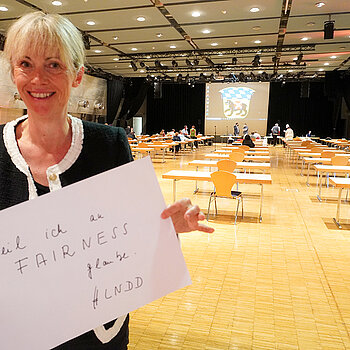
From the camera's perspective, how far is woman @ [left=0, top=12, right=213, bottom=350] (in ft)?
2.88

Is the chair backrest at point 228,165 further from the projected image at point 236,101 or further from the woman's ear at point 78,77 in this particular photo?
the projected image at point 236,101

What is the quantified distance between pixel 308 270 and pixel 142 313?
6.19 feet

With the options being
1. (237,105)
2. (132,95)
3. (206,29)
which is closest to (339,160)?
(206,29)

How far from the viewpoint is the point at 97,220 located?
2.72 feet

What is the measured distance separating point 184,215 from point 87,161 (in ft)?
1.08

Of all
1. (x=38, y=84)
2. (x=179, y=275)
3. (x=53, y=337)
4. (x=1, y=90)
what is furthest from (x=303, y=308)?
(x=1, y=90)

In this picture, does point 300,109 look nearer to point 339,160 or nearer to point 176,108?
point 176,108

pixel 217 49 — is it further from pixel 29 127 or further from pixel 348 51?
pixel 29 127

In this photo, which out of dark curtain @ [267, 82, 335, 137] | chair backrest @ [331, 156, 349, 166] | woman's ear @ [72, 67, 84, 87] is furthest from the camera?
dark curtain @ [267, 82, 335, 137]

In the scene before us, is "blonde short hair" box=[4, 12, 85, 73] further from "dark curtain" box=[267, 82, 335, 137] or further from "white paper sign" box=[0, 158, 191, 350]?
"dark curtain" box=[267, 82, 335, 137]

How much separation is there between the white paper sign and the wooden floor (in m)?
1.73

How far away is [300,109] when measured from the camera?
79.4ft

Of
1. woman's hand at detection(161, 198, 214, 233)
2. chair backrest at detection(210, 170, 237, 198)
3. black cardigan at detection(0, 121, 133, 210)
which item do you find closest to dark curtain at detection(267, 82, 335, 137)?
chair backrest at detection(210, 170, 237, 198)

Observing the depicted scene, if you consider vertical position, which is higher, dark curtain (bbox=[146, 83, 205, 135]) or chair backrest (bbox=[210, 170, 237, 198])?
dark curtain (bbox=[146, 83, 205, 135])
